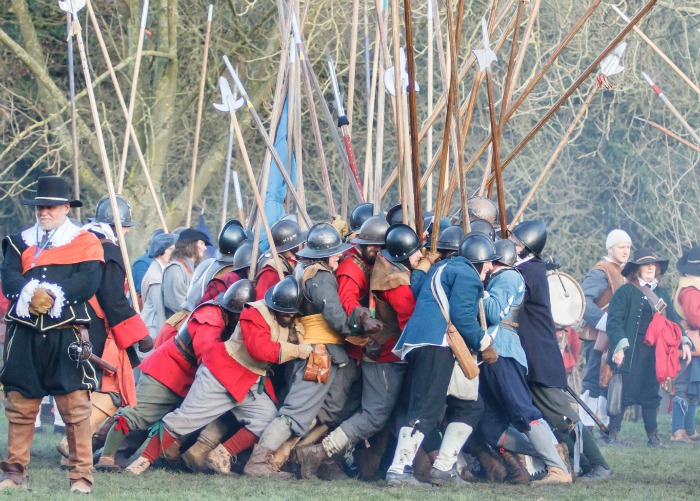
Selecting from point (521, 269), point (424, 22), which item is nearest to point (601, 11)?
point (424, 22)

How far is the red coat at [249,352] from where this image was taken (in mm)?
8453

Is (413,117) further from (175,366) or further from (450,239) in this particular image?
(175,366)

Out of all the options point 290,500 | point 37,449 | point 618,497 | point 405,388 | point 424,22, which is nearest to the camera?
point 290,500

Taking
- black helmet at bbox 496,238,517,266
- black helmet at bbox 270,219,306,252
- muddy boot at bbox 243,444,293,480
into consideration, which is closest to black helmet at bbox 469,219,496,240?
black helmet at bbox 496,238,517,266

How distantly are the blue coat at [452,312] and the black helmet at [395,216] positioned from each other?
774 millimetres

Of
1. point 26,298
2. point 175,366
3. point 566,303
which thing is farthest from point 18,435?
point 566,303

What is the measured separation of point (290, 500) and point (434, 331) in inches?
56.9

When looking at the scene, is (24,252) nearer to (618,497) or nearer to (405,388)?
(405,388)

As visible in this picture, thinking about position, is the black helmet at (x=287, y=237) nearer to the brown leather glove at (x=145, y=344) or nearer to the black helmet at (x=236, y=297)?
the black helmet at (x=236, y=297)

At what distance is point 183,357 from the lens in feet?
29.3

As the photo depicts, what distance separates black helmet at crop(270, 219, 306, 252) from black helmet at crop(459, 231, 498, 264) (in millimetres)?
1261

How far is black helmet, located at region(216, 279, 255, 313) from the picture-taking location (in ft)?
28.7

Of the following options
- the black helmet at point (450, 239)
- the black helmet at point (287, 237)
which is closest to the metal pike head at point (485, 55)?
the black helmet at point (450, 239)

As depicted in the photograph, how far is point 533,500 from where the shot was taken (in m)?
7.75
